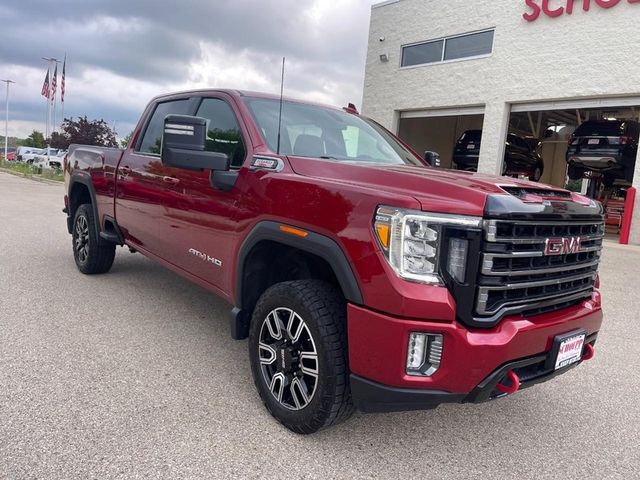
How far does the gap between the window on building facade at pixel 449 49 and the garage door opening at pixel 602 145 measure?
2.08 meters

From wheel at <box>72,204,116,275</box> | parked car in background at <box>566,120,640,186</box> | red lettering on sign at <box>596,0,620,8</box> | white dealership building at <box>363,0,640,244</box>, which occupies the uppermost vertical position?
red lettering on sign at <box>596,0,620,8</box>

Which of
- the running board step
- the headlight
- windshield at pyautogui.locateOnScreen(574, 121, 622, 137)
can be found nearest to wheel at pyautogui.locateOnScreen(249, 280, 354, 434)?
the headlight

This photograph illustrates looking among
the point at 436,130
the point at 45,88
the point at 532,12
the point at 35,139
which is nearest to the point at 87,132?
the point at 45,88

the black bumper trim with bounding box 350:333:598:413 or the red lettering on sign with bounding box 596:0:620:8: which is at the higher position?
the red lettering on sign with bounding box 596:0:620:8

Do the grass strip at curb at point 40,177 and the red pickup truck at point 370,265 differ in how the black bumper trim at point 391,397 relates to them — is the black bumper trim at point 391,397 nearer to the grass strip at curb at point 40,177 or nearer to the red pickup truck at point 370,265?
the red pickup truck at point 370,265

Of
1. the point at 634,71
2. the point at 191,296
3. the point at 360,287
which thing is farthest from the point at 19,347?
the point at 634,71

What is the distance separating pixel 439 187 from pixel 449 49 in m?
14.5

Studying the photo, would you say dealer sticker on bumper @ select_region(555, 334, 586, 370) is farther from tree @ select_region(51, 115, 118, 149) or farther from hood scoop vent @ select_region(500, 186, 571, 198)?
tree @ select_region(51, 115, 118, 149)

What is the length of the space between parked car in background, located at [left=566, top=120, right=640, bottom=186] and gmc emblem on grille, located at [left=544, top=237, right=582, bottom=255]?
38.4 ft

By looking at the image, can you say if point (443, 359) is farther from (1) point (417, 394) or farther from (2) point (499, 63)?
(2) point (499, 63)

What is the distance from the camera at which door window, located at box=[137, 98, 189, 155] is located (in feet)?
13.9

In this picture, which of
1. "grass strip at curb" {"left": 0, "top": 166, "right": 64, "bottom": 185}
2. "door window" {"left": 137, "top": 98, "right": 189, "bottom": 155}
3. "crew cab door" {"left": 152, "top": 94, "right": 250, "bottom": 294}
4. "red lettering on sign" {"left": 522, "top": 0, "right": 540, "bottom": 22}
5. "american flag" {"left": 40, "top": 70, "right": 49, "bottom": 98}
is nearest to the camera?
"crew cab door" {"left": 152, "top": 94, "right": 250, "bottom": 294}

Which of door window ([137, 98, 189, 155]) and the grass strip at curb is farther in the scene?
the grass strip at curb

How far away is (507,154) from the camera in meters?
15.4
